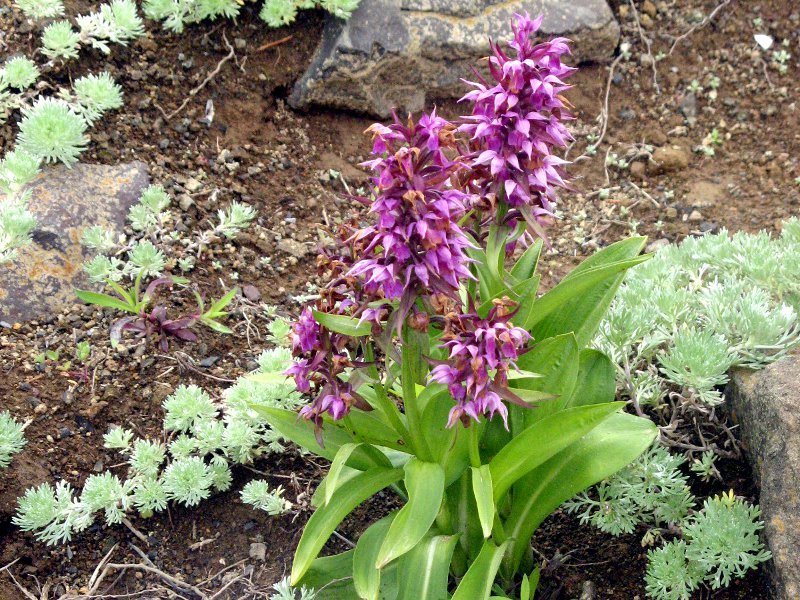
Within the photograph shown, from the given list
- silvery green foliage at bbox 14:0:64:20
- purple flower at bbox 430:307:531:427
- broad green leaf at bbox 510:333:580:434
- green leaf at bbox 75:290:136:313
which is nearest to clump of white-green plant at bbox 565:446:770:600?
broad green leaf at bbox 510:333:580:434

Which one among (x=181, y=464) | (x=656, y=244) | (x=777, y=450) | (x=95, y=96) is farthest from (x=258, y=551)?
(x=656, y=244)

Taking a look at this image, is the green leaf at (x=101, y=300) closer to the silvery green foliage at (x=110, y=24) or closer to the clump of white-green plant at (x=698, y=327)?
the silvery green foliage at (x=110, y=24)

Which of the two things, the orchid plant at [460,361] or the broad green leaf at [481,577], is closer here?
the orchid plant at [460,361]

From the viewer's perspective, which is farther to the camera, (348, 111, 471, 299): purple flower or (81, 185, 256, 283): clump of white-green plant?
(81, 185, 256, 283): clump of white-green plant

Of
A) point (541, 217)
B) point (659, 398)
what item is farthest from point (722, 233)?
point (541, 217)

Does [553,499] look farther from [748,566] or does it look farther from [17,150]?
[17,150]

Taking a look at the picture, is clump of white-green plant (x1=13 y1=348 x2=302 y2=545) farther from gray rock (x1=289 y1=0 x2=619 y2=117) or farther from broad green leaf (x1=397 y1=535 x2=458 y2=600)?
gray rock (x1=289 y1=0 x2=619 y2=117)

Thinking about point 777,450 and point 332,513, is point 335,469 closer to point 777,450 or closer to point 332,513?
point 332,513

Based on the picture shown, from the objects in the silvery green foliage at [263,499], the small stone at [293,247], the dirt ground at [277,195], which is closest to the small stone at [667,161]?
the dirt ground at [277,195]
